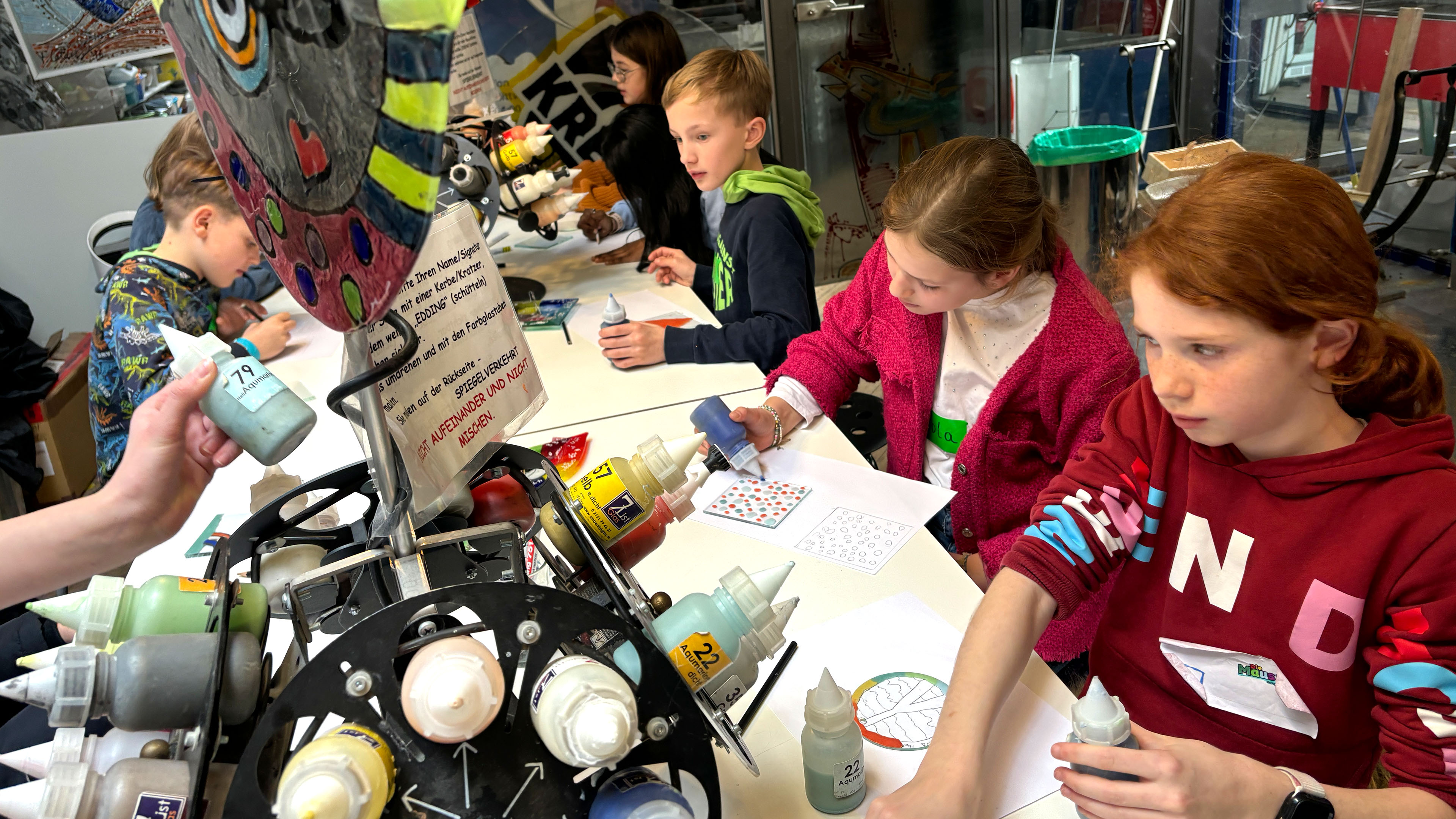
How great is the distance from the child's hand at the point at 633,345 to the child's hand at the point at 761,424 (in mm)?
407

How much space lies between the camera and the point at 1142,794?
710 millimetres

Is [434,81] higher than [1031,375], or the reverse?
[434,81]

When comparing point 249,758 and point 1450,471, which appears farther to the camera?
point 1450,471

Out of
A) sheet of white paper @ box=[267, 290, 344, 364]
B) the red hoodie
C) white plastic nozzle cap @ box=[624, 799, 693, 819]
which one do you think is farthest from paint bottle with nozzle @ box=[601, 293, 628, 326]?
white plastic nozzle cap @ box=[624, 799, 693, 819]

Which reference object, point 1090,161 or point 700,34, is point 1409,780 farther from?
point 700,34

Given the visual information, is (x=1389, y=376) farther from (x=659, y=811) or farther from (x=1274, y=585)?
(x=659, y=811)

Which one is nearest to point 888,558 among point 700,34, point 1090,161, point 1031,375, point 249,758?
point 1031,375

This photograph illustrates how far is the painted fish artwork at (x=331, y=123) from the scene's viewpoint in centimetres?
44

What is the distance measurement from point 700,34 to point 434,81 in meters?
3.93

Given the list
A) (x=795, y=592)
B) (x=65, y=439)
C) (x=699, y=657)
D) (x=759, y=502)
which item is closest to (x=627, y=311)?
(x=759, y=502)

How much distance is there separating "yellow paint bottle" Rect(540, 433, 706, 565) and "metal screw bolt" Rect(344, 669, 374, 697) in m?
0.21

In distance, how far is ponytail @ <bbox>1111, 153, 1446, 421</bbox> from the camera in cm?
87

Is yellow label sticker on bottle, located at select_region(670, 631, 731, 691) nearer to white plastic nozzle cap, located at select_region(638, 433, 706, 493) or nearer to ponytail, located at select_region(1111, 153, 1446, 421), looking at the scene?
white plastic nozzle cap, located at select_region(638, 433, 706, 493)

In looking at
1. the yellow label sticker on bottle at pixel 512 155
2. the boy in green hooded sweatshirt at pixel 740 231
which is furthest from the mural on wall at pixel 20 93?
the boy in green hooded sweatshirt at pixel 740 231
